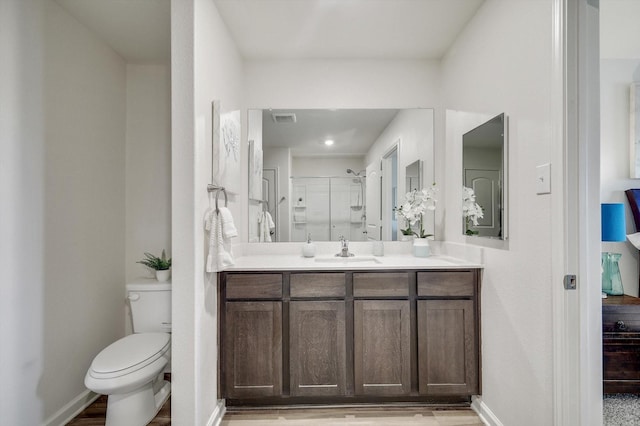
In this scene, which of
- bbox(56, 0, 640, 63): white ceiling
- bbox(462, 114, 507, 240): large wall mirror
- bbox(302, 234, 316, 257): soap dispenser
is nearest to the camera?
bbox(462, 114, 507, 240): large wall mirror

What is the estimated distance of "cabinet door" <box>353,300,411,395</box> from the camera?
1979 millimetres

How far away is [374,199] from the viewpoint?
8.71 feet

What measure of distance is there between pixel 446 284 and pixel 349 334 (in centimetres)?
66

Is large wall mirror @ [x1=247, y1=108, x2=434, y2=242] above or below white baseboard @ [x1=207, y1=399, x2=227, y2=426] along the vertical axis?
above

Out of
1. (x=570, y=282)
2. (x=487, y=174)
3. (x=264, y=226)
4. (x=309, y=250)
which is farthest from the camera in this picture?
(x=264, y=226)

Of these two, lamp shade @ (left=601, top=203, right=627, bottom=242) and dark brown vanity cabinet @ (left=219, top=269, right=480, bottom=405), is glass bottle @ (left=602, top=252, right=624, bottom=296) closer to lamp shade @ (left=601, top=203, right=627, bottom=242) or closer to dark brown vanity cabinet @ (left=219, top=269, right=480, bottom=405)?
lamp shade @ (left=601, top=203, right=627, bottom=242)

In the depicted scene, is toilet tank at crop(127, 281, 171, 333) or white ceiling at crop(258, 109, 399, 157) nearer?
toilet tank at crop(127, 281, 171, 333)

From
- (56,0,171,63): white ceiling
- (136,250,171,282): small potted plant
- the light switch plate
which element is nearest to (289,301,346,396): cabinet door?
(136,250,171,282): small potted plant

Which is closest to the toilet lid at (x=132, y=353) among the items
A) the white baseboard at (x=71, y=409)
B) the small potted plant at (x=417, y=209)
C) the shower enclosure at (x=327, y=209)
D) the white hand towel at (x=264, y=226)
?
the white baseboard at (x=71, y=409)

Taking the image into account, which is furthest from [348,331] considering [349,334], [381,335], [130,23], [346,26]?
[130,23]

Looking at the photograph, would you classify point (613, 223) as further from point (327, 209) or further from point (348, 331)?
point (327, 209)

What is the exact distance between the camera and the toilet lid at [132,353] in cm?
167

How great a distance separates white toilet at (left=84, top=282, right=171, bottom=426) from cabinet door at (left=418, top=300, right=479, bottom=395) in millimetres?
1525

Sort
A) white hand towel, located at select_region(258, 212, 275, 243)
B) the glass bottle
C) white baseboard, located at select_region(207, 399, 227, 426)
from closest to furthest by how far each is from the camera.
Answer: white baseboard, located at select_region(207, 399, 227, 426)
the glass bottle
white hand towel, located at select_region(258, 212, 275, 243)
